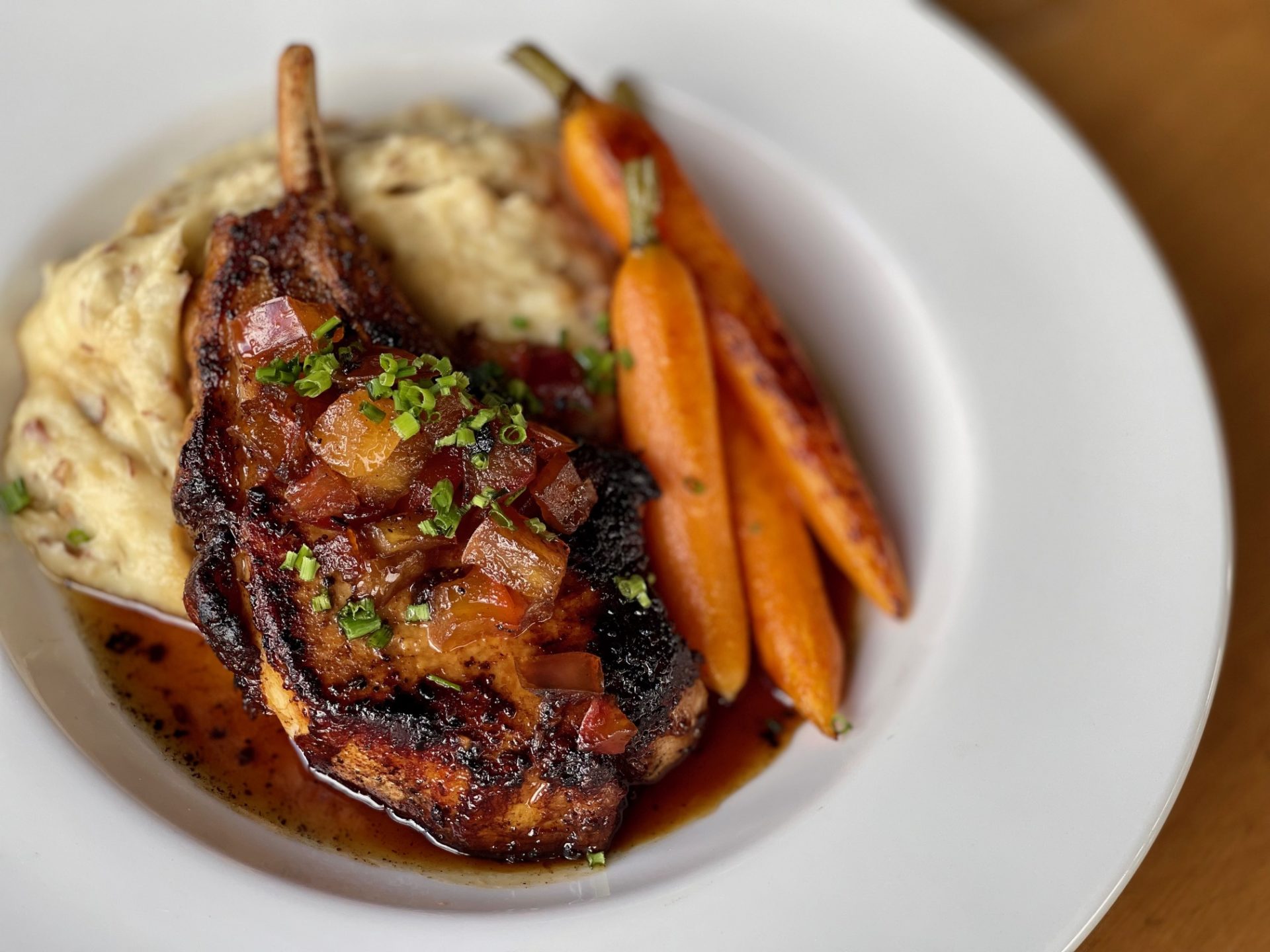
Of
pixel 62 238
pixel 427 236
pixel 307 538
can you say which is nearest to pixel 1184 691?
pixel 307 538

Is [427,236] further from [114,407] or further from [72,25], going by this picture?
[72,25]

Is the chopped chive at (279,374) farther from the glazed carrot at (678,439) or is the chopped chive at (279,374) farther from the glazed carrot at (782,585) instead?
the glazed carrot at (782,585)

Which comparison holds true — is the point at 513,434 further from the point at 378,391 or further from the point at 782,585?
the point at 782,585

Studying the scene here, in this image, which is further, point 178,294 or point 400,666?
point 178,294

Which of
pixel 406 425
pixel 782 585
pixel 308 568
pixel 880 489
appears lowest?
pixel 782 585

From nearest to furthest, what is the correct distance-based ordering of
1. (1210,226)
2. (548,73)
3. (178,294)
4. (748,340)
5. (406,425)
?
(406,425) < (178,294) < (748,340) < (548,73) < (1210,226)

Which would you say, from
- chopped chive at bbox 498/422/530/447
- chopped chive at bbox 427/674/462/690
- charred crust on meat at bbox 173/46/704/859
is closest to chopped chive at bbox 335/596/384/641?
charred crust on meat at bbox 173/46/704/859

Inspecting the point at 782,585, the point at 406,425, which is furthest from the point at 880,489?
the point at 406,425

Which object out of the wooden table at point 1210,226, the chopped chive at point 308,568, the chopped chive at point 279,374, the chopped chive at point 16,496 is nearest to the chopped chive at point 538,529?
the chopped chive at point 308,568
